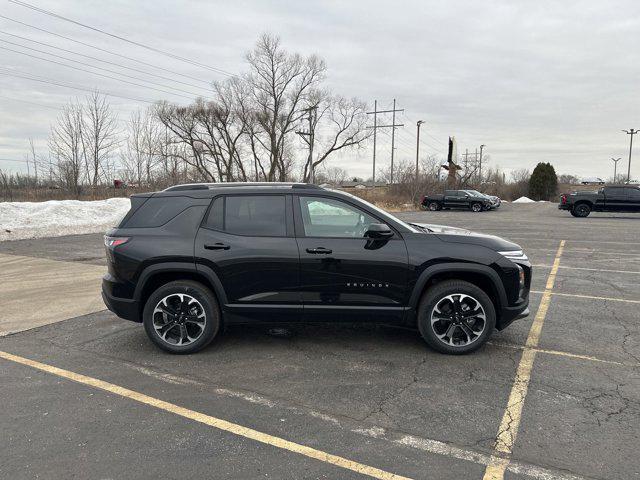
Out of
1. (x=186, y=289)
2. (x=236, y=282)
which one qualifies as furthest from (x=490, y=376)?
(x=186, y=289)

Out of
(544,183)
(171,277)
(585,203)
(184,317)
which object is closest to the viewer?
(184,317)

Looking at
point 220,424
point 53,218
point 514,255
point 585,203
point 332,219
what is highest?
point 585,203

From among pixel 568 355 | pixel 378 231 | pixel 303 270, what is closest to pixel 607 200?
pixel 568 355

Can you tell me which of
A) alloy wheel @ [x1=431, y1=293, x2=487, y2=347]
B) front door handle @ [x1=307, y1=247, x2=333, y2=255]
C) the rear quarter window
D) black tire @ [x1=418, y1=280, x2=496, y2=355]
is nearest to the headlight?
black tire @ [x1=418, y1=280, x2=496, y2=355]

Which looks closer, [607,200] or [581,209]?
[607,200]

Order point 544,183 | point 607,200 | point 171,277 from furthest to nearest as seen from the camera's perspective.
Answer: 1. point 544,183
2. point 607,200
3. point 171,277

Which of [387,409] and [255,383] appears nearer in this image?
[387,409]

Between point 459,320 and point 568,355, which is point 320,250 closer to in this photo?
point 459,320

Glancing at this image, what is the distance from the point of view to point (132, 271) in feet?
15.7

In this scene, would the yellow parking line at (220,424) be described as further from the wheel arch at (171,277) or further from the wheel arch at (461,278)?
the wheel arch at (461,278)

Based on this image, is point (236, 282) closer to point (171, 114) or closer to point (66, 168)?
point (66, 168)

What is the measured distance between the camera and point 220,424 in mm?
3420

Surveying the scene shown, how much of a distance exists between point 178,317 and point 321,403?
188 centimetres

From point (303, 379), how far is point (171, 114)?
46338mm
